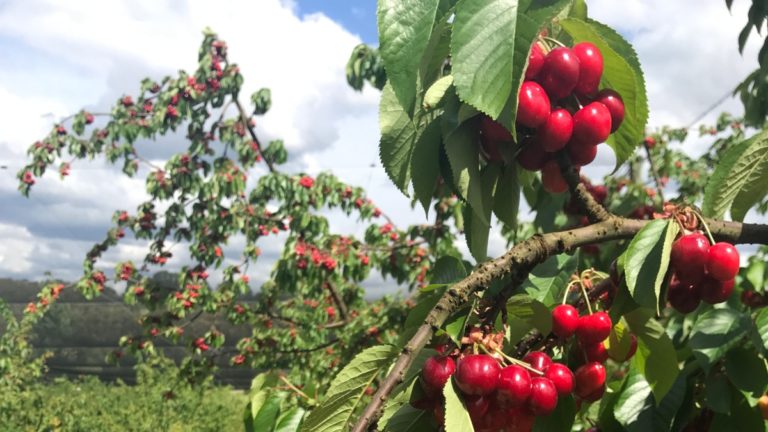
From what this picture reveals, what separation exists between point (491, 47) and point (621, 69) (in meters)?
0.21

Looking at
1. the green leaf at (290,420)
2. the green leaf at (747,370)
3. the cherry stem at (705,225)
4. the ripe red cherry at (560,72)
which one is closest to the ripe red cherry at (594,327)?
the cherry stem at (705,225)

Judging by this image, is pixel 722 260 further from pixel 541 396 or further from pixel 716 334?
pixel 716 334

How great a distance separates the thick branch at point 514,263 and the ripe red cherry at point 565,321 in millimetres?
89

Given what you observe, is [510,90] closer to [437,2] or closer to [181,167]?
[437,2]

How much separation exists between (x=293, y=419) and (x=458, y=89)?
0.85 meters

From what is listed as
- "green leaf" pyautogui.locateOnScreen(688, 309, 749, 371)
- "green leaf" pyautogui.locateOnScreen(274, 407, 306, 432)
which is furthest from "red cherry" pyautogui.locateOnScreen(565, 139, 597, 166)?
"green leaf" pyautogui.locateOnScreen(274, 407, 306, 432)

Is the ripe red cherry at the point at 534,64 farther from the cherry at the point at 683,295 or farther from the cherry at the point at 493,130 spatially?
the cherry at the point at 683,295

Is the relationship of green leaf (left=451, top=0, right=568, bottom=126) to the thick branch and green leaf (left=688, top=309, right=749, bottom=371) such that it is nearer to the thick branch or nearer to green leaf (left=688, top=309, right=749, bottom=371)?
the thick branch

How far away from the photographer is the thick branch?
490 millimetres

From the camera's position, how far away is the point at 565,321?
725 mm

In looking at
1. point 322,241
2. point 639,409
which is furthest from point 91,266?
point 639,409

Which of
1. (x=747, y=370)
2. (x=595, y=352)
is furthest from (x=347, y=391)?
(x=747, y=370)

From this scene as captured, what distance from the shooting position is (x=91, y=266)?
589 centimetres

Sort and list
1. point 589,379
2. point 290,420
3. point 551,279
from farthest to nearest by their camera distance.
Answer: point 290,420 → point 551,279 → point 589,379
